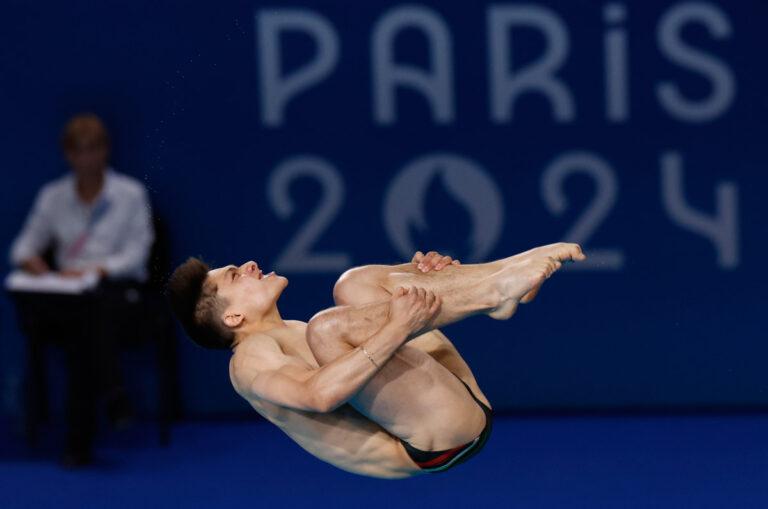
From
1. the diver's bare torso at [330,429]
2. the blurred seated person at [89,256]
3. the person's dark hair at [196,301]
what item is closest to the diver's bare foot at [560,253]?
the diver's bare torso at [330,429]

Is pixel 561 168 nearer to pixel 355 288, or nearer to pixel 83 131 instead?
pixel 83 131

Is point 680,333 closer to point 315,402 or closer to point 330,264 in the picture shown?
→ point 330,264

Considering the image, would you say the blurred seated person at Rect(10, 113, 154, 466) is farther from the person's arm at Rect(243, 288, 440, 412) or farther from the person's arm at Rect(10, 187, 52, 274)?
the person's arm at Rect(243, 288, 440, 412)

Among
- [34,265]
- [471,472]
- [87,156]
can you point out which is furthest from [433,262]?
[471,472]

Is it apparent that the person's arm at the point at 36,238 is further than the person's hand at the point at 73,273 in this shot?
Yes

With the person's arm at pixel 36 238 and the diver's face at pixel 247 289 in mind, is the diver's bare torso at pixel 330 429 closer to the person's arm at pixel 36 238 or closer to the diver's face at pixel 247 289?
the diver's face at pixel 247 289

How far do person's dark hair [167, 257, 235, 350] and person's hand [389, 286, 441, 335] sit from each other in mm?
394

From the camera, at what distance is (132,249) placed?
325cm

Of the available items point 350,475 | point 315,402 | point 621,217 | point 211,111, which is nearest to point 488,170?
point 621,217

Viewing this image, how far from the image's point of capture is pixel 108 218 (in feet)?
10.8

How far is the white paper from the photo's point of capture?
329cm

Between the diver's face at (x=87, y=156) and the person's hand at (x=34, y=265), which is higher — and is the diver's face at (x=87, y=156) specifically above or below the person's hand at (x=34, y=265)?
above

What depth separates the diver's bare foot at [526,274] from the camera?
2.15m

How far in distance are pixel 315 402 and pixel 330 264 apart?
1.87 m
